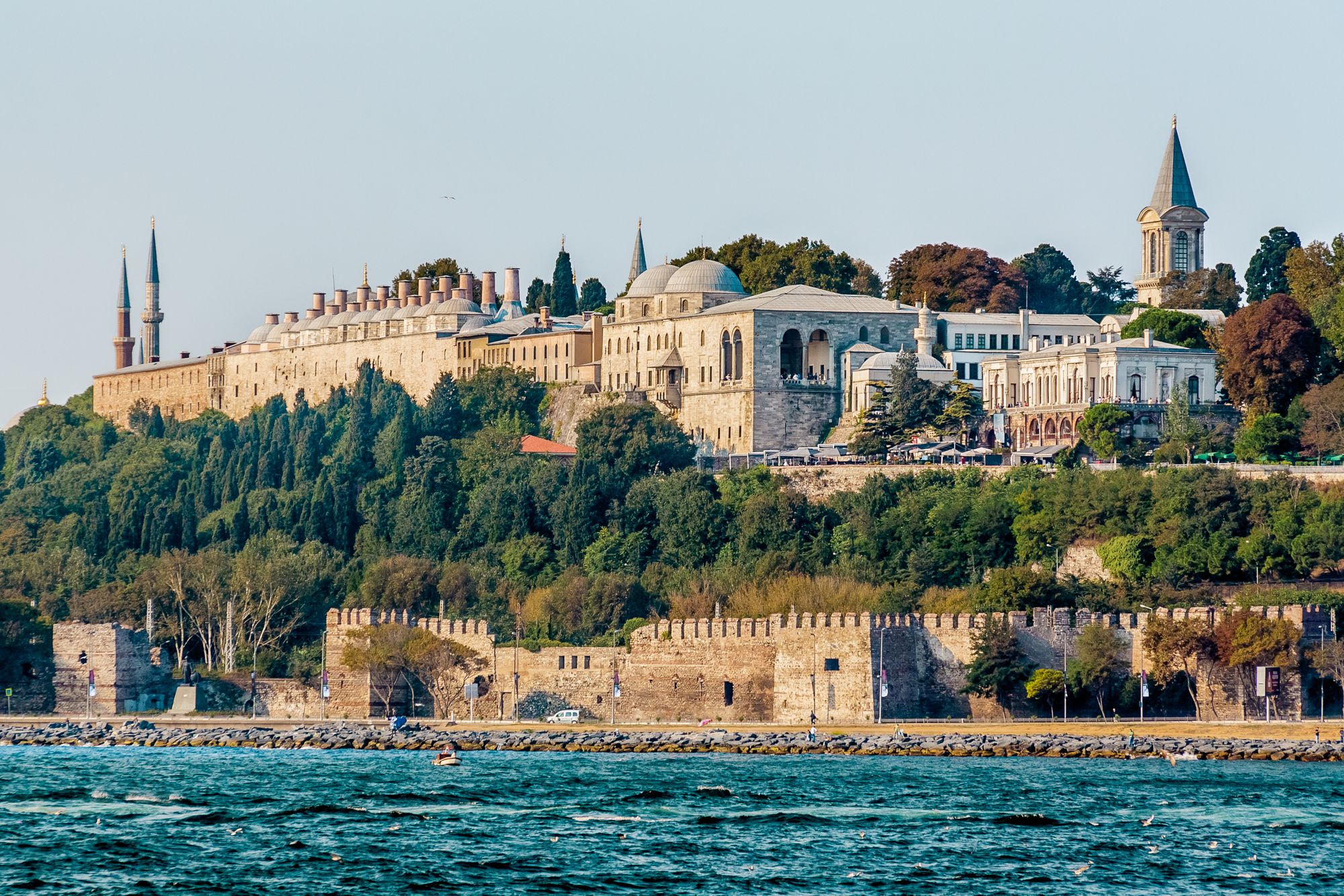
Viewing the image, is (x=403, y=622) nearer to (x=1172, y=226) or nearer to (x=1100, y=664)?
(x=1100, y=664)

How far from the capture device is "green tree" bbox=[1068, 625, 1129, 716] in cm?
5559

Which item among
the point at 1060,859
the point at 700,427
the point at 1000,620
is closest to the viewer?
the point at 1060,859

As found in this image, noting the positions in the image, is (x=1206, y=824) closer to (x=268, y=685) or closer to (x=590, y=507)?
(x=268, y=685)

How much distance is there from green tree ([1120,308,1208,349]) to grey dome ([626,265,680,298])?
53.1 ft

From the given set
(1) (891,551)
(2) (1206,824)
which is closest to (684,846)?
(2) (1206,824)

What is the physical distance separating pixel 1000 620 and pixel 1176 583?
915 centimetres

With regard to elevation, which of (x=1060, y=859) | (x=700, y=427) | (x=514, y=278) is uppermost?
(x=514, y=278)

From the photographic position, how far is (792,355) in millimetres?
87000

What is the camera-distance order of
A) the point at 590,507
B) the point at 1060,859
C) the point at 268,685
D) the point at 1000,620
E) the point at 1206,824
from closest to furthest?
→ the point at 1060,859
the point at 1206,824
the point at 1000,620
the point at 268,685
the point at 590,507

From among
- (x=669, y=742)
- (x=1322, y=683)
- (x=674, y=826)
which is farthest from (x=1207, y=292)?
(x=674, y=826)

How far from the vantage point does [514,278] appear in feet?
354

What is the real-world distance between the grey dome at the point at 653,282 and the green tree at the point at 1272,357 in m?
21.4

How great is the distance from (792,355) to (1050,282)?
18752 mm

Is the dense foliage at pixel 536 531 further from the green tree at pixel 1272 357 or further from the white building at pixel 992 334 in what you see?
the white building at pixel 992 334
